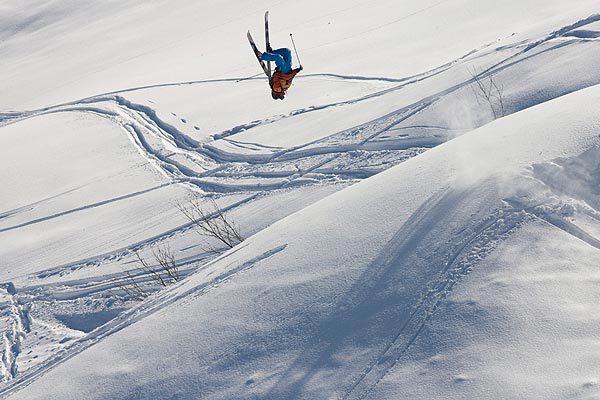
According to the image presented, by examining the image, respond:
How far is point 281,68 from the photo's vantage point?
336 inches

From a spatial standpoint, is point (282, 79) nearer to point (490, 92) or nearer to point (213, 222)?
point (213, 222)

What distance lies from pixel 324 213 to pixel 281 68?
1792 millimetres

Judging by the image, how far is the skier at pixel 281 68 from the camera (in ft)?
27.3

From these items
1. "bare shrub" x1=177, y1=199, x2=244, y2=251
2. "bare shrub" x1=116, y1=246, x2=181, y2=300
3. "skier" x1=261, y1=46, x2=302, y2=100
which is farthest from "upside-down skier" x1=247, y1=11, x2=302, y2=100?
"bare shrub" x1=116, y1=246, x2=181, y2=300

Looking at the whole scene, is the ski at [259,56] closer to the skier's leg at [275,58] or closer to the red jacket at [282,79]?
the skier's leg at [275,58]

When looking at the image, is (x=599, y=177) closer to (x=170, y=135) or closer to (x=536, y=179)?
(x=536, y=179)

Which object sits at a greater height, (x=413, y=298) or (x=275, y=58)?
(x=275, y=58)

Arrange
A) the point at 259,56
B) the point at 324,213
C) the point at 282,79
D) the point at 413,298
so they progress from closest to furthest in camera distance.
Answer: the point at 413,298, the point at 259,56, the point at 324,213, the point at 282,79

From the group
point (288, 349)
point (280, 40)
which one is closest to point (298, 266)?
point (288, 349)

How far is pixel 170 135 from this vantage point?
18.1 meters

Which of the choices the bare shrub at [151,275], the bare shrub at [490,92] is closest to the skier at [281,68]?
the bare shrub at [151,275]

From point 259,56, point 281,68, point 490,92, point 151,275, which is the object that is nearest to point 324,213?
point 281,68

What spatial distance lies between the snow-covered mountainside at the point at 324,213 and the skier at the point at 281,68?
156cm

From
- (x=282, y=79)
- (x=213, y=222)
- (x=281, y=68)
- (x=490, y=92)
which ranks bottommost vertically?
(x=213, y=222)
